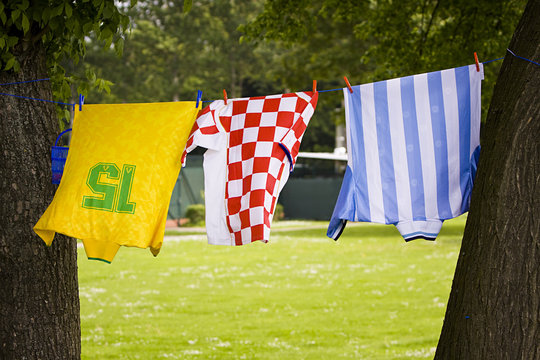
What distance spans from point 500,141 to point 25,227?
251cm

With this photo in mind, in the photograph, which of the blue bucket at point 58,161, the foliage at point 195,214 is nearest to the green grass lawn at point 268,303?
the blue bucket at point 58,161

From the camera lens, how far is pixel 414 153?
341 centimetres

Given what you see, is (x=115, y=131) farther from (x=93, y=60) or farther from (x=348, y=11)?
(x=93, y=60)

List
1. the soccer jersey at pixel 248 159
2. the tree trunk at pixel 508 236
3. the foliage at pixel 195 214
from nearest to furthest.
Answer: the tree trunk at pixel 508 236 → the soccer jersey at pixel 248 159 → the foliage at pixel 195 214

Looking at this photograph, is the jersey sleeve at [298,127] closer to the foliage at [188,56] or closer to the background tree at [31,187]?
the background tree at [31,187]

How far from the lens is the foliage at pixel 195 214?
72.5 ft

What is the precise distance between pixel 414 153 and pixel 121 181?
149 cm

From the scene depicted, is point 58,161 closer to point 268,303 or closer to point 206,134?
point 206,134

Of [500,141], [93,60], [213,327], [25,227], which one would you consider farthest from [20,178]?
[93,60]

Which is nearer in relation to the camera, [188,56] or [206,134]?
[206,134]

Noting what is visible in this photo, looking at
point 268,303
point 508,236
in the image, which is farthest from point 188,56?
point 508,236

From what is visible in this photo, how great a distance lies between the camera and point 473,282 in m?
3.20

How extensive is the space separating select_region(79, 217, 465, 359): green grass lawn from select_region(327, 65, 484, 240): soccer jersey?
3375 millimetres

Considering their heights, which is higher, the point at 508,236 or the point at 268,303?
the point at 508,236
